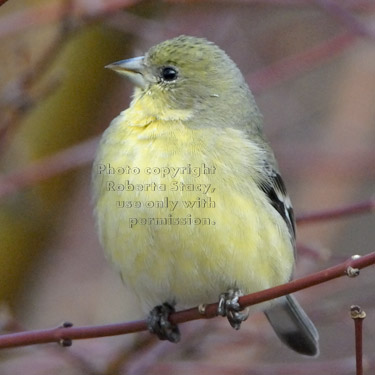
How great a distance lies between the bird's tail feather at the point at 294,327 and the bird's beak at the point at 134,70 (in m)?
1.26

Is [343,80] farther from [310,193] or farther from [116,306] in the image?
[116,306]

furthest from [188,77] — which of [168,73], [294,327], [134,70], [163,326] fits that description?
[294,327]

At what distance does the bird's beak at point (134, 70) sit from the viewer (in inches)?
159

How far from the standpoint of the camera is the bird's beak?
4.05 metres

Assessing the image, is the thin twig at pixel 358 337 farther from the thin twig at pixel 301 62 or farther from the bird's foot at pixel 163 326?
the thin twig at pixel 301 62

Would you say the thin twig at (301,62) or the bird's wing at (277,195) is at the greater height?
the thin twig at (301,62)

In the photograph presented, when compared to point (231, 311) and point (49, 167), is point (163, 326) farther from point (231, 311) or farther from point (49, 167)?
point (49, 167)

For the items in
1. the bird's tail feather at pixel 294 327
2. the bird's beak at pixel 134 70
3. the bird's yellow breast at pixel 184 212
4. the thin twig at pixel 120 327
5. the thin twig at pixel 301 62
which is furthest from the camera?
the thin twig at pixel 301 62

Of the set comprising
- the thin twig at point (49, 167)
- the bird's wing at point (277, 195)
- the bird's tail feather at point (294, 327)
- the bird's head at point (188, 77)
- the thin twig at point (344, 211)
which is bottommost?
the bird's tail feather at point (294, 327)

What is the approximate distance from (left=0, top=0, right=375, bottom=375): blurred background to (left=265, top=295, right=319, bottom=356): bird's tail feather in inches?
4.9

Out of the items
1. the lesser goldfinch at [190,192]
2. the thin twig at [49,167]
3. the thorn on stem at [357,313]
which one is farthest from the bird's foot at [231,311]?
the thin twig at [49,167]

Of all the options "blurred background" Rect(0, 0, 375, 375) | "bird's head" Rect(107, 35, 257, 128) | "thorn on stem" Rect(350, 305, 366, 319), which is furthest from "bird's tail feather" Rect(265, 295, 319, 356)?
"thorn on stem" Rect(350, 305, 366, 319)

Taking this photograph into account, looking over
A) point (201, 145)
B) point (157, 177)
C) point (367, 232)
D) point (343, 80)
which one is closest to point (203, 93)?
point (201, 145)

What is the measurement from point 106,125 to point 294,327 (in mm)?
1905
